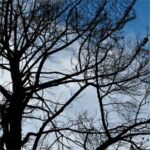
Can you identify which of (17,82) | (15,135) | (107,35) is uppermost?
(107,35)

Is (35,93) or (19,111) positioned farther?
(35,93)

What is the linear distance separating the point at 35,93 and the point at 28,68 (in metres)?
0.76

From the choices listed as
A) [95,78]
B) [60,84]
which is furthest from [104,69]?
[60,84]

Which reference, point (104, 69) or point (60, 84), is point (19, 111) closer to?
point (60, 84)

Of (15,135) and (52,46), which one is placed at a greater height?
(52,46)

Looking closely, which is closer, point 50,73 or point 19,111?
point 19,111

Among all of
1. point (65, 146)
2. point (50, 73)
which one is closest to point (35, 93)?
point (50, 73)

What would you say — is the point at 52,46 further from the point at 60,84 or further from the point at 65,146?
the point at 65,146

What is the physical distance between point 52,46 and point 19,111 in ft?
6.48

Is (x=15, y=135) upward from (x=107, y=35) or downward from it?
downward

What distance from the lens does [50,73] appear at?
1259 centimetres

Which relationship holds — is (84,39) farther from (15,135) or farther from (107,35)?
(15,135)

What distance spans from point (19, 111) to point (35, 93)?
111cm

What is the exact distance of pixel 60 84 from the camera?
41.0ft
